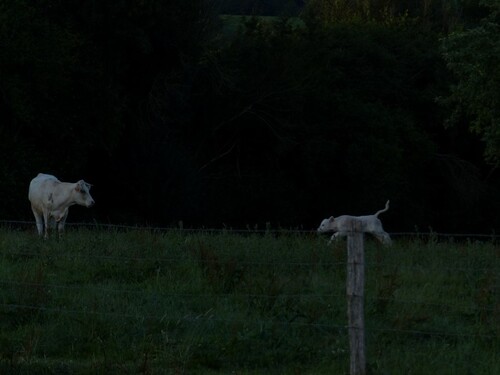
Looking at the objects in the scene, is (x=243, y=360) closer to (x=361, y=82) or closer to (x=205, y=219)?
(x=205, y=219)

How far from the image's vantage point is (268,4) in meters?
66.6

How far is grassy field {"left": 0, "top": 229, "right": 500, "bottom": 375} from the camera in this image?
35.0ft

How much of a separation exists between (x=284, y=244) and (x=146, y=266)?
262 cm

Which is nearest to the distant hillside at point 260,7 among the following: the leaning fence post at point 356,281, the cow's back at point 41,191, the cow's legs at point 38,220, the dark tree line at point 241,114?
the dark tree line at point 241,114

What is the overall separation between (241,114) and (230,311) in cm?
3844

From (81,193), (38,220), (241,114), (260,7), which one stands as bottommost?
(38,220)

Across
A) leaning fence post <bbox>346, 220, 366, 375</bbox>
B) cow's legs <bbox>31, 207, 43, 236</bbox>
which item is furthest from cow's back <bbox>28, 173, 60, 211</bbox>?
leaning fence post <bbox>346, 220, 366, 375</bbox>

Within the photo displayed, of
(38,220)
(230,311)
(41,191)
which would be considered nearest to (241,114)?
(41,191)

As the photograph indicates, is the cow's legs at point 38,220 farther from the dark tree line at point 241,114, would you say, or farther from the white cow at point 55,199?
the dark tree line at point 241,114

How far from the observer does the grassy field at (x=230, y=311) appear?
420 inches

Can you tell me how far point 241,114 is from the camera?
50.3 metres

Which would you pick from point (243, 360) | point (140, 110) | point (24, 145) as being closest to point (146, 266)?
point (243, 360)

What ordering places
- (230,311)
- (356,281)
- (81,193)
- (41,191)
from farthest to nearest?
1. (41,191)
2. (81,193)
3. (230,311)
4. (356,281)

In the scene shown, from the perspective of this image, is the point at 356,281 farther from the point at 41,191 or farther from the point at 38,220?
the point at 41,191
